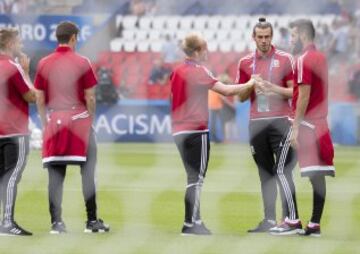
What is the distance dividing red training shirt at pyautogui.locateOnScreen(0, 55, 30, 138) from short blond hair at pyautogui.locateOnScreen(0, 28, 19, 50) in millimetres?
87

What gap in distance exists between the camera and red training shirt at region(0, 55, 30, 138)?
758 centimetres

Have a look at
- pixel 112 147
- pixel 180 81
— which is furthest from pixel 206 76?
pixel 112 147

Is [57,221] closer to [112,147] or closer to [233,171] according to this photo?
[233,171]

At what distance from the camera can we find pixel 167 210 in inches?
364

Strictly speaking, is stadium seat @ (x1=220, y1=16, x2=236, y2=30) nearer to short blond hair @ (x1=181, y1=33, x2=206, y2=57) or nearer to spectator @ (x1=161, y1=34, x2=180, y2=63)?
spectator @ (x1=161, y1=34, x2=180, y2=63)

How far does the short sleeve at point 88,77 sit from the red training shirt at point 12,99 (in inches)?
14.5

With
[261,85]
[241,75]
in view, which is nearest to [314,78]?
[261,85]

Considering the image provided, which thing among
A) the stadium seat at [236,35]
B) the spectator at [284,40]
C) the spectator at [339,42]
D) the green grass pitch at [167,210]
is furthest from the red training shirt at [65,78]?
the stadium seat at [236,35]

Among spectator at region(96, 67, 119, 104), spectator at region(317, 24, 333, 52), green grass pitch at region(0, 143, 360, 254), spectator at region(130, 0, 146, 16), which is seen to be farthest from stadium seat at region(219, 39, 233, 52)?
green grass pitch at region(0, 143, 360, 254)

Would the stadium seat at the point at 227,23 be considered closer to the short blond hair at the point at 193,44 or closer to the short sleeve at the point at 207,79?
the short blond hair at the point at 193,44

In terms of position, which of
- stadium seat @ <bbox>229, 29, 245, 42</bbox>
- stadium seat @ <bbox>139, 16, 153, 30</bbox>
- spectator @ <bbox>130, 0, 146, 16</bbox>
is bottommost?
stadium seat @ <bbox>229, 29, 245, 42</bbox>

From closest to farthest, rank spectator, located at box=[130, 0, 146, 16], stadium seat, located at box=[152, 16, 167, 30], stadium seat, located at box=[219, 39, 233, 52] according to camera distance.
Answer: spectator, located at box=[130, 0, 146, 16]
stadium seat, located at box=[152, 16, 167, 30]
stadium seat, located at box=[219, 39, 233, 52]

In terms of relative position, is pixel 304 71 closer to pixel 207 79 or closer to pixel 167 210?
pixel 207 79

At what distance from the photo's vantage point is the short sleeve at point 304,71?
736 centimetres
